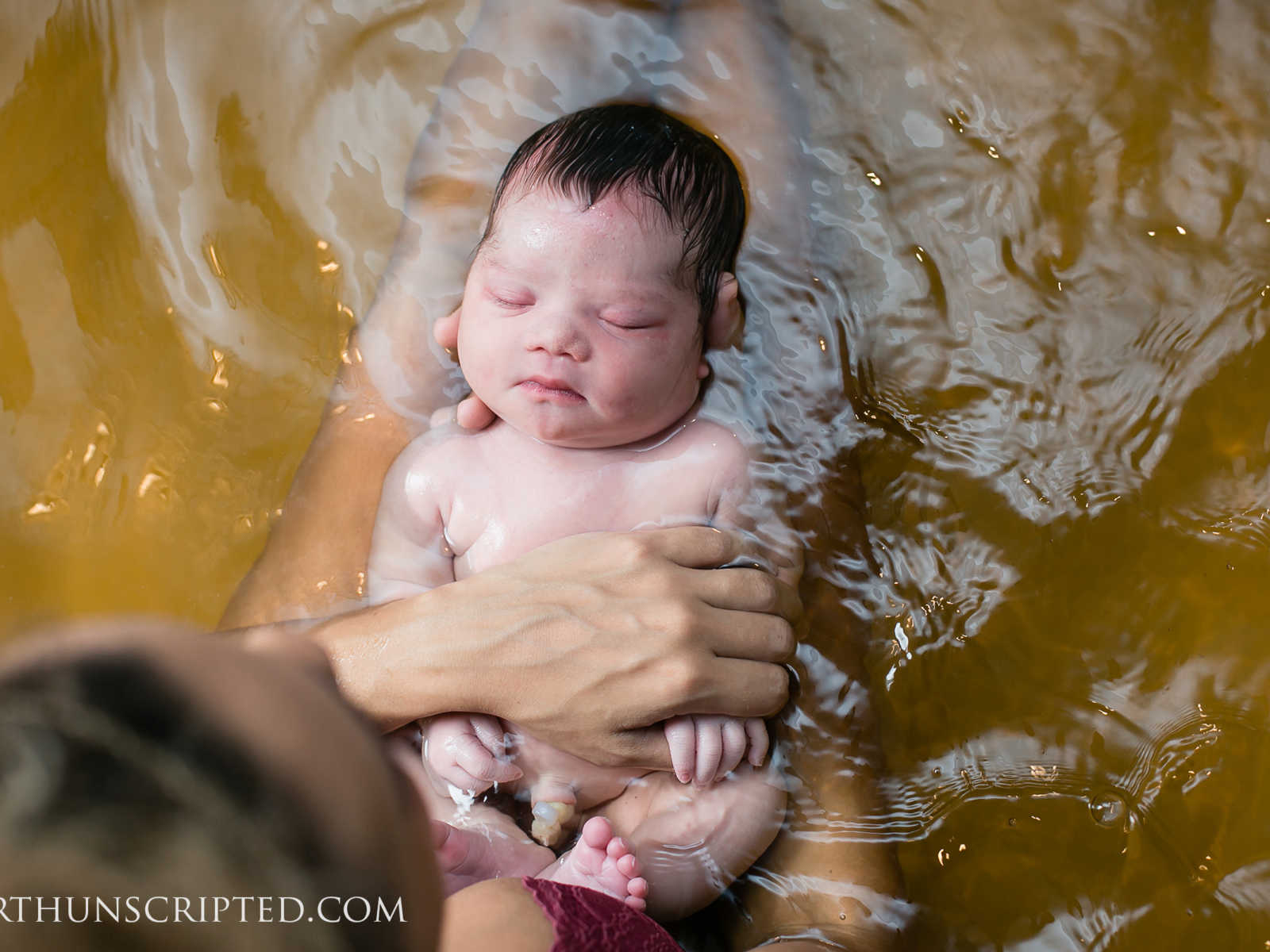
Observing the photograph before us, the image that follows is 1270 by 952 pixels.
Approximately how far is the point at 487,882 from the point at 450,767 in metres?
0.34

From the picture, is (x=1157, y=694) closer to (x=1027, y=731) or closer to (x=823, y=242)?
(x=1027, y=731)

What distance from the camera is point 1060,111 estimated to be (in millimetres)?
1870

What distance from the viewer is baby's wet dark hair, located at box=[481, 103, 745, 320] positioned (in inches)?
63.1

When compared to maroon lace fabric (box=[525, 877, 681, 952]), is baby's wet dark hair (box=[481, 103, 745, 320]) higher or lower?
higher

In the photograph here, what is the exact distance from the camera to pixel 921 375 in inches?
71.6

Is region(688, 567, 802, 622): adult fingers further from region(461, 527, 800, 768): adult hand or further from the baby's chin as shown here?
the baby's chin

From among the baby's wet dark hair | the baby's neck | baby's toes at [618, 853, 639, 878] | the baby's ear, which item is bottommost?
baby's toes at [618, 853, 639, 878]

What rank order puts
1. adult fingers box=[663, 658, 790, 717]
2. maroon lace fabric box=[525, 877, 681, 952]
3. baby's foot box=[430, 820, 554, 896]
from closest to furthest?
maroon lace fabric box=[525, 877, 681, 952], baby's foot box=[430, 820, 554, 896], adult fingers box=[663, 658, 790, 717]

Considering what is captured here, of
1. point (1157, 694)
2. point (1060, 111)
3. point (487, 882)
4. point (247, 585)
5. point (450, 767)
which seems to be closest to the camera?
point (487, 882)

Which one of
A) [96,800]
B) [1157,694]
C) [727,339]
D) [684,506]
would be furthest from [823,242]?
[96,800]

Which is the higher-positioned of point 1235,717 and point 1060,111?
point 1060,111

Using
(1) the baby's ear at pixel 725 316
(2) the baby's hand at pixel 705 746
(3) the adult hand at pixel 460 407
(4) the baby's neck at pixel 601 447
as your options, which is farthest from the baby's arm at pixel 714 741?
(3) the adult hand at pixel 460 407

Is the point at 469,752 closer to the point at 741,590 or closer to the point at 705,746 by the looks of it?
the point at 705,746

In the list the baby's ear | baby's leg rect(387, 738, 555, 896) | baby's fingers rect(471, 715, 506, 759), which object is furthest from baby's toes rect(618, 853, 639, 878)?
the baby's ear
